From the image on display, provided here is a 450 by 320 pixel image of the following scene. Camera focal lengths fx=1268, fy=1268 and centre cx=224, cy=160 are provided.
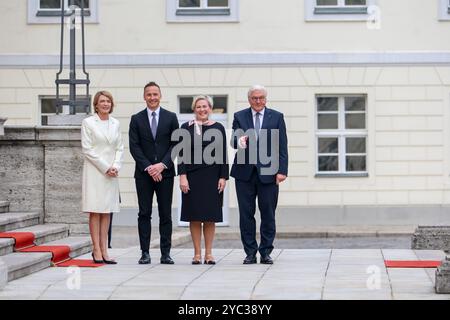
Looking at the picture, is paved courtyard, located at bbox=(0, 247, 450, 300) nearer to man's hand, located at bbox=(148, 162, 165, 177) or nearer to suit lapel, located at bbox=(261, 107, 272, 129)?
man's hand, located at bbox=(148, 162, 165, 177)

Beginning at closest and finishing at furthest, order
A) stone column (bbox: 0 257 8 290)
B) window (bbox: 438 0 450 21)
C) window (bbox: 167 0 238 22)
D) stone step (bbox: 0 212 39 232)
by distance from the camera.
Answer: stone column (bbox: 0 257 8 290) < stone step (bbox: 0 212 39 232) < window (bbox: 438 0 450 21) < window (bbox: 167 0 238 22)

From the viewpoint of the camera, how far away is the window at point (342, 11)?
27188 millimetres

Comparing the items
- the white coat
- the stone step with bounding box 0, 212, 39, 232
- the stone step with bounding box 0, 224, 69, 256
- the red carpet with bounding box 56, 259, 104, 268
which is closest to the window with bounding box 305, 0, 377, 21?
the stone step with bounding box 0, 224, 69, 256

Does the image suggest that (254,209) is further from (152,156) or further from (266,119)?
(152,156)

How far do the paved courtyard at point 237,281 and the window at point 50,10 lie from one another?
12.7 metres

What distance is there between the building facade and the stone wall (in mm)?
10115

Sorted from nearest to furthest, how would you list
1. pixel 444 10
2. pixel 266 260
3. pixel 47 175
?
pixel 266 260
pixel 47 175
pixel 444 10

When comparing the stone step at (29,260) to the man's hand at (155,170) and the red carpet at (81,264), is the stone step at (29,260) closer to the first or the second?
the red carpet at (81,264)

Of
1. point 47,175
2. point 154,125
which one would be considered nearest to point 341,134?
point 47,175

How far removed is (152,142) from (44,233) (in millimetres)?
1874

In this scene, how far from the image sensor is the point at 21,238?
14.1m

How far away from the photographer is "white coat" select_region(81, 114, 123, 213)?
46.9 ft

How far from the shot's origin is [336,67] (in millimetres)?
27062

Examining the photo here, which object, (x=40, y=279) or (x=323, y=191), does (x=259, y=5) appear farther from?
(x=40, y=279)
